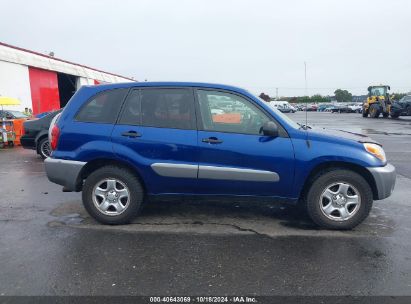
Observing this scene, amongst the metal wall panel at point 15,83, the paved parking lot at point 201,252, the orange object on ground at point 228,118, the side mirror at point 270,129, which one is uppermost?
the metal wall panel at point 15,83

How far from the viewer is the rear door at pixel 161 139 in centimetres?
463

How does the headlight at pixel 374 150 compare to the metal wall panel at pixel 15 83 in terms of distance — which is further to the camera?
the metal wall panel at pixel 15 83

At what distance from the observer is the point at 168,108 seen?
478 cm

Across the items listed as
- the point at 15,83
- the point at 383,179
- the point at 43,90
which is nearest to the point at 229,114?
the point at 383,179

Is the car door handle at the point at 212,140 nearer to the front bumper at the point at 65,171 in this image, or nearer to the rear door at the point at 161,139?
the rear door at the point at 161,139

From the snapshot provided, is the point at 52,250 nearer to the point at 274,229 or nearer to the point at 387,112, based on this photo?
the point at 274,229

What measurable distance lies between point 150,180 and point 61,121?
4.47 feet

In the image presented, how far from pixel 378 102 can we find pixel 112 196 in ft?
108

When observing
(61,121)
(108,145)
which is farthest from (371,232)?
(61,121)

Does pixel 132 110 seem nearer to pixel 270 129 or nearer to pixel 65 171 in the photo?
pixel 65 171

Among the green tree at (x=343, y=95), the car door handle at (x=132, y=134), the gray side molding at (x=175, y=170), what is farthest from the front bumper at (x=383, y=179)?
the green tree at (x=343, y=95)

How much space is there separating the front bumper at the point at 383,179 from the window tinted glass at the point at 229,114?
4.63 feet

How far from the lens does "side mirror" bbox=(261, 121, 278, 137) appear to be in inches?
176

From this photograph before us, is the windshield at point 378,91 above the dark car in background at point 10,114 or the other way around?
above
